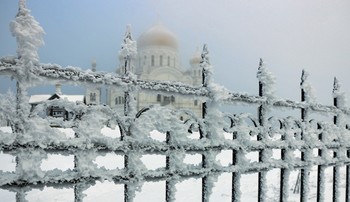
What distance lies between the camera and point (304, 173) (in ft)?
7.48

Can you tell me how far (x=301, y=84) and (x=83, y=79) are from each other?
67.9 inches

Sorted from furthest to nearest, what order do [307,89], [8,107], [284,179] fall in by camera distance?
[307,89]
[284,179]
[8,107]

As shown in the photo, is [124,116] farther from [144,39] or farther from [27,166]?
[144,39]

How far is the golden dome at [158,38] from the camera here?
38.8 m

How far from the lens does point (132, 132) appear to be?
4.45 ft

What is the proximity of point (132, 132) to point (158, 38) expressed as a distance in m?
38.3

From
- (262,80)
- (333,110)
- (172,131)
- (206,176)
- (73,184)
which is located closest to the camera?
(73,184)

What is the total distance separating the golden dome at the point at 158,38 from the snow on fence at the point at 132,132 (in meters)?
37.4

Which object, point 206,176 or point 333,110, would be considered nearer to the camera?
point 206,176

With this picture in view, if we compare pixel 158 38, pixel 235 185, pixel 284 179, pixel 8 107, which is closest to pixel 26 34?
pixel 8 107

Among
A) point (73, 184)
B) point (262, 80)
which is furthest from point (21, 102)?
point (262, 80)

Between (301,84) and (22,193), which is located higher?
(301,84)

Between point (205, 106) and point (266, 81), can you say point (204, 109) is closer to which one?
point (205, 106)

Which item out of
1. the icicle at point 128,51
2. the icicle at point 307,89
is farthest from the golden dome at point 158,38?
the icicle at point 128,51
